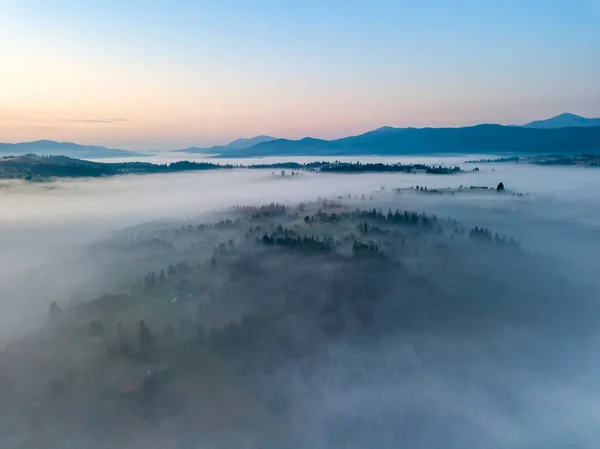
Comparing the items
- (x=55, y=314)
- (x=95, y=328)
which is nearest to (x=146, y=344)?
(x=95, y=328)

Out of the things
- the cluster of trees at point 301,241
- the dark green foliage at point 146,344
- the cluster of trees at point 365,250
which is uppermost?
the cluster of trees at point 301,241

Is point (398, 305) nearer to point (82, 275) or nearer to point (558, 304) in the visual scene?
point (558, 304)

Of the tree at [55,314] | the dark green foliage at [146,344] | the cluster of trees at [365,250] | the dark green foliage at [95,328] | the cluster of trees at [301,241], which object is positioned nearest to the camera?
the dark green foliage at [146,344]

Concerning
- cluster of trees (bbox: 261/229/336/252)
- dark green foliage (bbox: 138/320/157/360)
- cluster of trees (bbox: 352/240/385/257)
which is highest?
cluster of trees (bbox: 261/229/336/252)

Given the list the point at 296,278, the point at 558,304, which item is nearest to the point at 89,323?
the point at 296,278

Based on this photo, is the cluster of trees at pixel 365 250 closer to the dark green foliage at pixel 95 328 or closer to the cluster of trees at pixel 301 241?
the cluster of trees at pixel 301 241

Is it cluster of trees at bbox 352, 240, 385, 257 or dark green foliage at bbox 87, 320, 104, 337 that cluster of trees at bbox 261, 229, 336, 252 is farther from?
dark green foliage at bbox 87, 320, 104, 337

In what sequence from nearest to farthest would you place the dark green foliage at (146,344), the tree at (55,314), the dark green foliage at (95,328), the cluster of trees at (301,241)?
the dark green foliage at (146,344)
the dark green foliage at (95,328)
the tree at (55,314)
the cluster of trees at (301,241)

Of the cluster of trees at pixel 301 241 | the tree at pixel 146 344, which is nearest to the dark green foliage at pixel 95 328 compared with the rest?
the tree at pixel 146 344

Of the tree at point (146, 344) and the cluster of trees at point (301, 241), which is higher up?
the cluster of trees at point (301, 241)

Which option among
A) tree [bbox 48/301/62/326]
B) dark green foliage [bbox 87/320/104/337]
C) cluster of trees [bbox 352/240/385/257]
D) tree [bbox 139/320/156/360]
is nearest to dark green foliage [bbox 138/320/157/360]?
tree [bbox 139/320/156/360]

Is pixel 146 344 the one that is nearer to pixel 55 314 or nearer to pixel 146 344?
pixel 146 344

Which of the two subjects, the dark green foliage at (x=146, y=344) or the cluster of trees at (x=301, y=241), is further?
the cluster of trees at (x=301, y=241)
